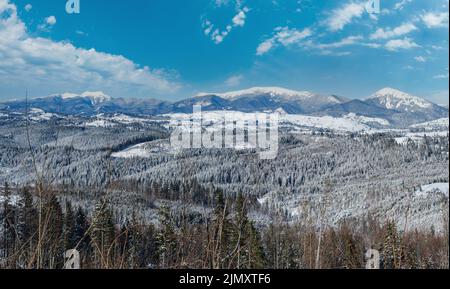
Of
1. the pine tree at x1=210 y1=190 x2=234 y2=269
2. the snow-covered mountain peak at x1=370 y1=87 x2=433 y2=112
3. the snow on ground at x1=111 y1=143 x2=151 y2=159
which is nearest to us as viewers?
the pine tree at x1=210 y1=190 x2=234 y2=269

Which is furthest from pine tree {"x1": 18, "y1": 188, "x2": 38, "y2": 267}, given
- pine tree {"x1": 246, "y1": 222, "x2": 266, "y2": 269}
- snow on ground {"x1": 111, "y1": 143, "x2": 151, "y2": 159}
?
snow on ground {"x1": 111, "y1": 143, "x2": 151, "y2": 159}

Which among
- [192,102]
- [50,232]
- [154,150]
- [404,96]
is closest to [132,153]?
[154,150]

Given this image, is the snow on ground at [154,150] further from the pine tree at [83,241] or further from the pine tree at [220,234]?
the pine tree at [220,234]

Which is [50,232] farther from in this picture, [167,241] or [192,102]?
[192,102]

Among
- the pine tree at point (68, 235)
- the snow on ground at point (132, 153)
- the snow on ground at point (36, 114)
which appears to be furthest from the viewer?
the snow on ground at point (132, 153)

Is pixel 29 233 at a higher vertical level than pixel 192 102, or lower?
lower

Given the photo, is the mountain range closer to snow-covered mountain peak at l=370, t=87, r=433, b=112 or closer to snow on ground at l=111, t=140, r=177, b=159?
snow-covered mountain peak at l=370, t=87, r=433, b=112

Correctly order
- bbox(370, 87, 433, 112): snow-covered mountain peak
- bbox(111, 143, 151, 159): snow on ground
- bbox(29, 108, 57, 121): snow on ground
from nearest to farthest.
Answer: bbox(29, 108, 57, 121): snow on ground < bbox(370, 87, 433, 112): snow-covered mountain peak < bbox(111, 143, 151, 159): snow on ground

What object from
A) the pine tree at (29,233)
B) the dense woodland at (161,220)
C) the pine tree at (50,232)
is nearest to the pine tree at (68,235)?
the dense woodland at (161,220)

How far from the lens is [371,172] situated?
56281 mm

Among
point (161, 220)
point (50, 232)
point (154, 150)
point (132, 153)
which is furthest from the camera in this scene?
point (154, 150)

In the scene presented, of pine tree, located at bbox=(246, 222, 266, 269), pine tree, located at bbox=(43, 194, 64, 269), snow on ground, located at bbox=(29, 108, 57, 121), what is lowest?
pine tree, located at bbox=(246, 222, 266, 269)
